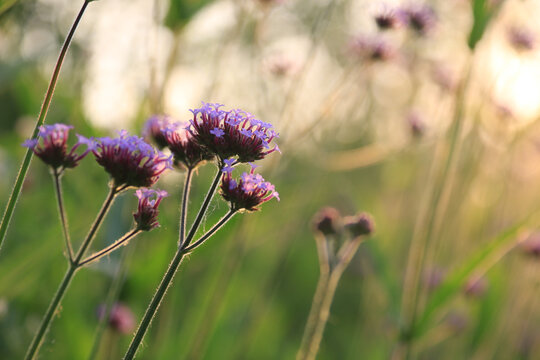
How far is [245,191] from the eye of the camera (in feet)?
2.69

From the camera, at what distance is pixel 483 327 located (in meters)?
1.74

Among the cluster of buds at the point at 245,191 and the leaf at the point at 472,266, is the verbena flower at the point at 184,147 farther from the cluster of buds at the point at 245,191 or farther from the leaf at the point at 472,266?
the leaf at the point at 472,266

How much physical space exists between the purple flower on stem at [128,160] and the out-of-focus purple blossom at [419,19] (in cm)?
137

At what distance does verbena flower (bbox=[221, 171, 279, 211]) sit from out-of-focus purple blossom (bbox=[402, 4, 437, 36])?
1293mm

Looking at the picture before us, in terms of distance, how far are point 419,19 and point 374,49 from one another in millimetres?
215

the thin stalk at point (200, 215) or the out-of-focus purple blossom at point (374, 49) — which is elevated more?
the out-of-focus purple blossom at point (374, 49)

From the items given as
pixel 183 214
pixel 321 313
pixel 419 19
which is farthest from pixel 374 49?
pixel 183 214

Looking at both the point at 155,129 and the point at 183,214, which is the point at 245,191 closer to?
the point at 183,214

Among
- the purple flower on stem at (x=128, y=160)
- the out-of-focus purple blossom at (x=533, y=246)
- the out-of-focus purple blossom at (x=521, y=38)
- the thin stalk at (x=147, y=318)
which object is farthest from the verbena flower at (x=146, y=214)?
the out-of-focus purple blossom at (x=521, y=38)

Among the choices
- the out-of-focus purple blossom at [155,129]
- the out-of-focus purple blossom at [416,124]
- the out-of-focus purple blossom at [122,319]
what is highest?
the out-of-focus purple blossom at [155,129]

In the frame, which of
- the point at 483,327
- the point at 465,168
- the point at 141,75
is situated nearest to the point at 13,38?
the point at 141,75

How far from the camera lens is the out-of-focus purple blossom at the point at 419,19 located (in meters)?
1.91

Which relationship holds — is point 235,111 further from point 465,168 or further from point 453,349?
point 453,349

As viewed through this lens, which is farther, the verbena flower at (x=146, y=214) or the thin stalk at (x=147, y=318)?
the verbena flower at (x=146, y=214)
